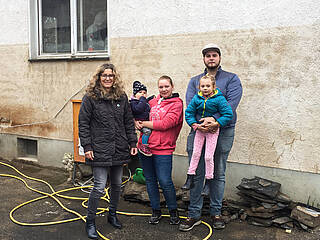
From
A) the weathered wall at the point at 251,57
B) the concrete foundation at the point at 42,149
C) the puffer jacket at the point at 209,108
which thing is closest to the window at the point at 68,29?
the weathered wall at the point at 251,57

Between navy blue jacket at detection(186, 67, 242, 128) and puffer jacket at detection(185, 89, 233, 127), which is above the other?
navy blue jacket at detection(186, 67, 242, 128)

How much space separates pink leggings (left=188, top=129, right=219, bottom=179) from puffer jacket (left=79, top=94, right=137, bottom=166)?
77cm

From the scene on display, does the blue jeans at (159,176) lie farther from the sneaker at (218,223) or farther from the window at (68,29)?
the window at (68,29)

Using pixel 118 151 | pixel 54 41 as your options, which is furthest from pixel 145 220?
pixel 54 41

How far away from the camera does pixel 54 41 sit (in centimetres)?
646

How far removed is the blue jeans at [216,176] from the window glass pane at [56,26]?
12.1 ft

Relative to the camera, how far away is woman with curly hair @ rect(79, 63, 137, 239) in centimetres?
358

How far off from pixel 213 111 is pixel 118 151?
3.75ft

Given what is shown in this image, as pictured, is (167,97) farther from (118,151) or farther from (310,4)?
(310,4)

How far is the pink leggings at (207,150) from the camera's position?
3.68m

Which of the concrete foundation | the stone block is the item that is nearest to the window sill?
the concrete foundation

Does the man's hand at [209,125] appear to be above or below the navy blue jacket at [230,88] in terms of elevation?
below

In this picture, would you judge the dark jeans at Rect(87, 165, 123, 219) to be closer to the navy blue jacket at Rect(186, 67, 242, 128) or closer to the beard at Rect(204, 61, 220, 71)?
the navy blue jacket at Rect(186, 67, 242, 128)

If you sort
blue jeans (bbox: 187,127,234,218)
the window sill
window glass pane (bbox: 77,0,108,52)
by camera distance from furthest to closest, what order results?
window glass pane (bbox: 77,0,108,52) → the window sill → blue jeans (bbox: 187,127,234,218)
